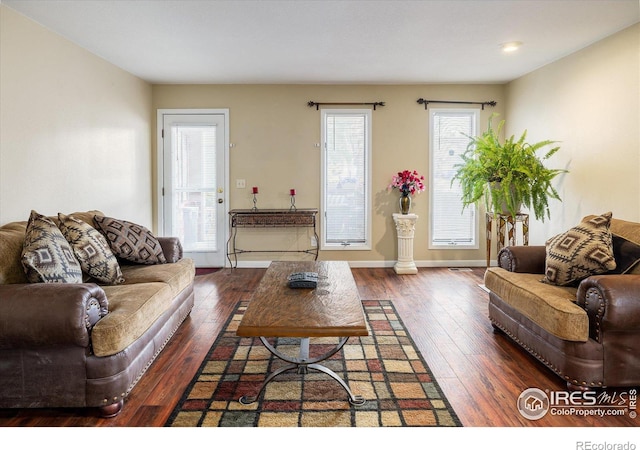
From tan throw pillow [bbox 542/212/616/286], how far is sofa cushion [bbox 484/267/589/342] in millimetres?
90

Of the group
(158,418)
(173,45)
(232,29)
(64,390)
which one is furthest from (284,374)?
(173,45)

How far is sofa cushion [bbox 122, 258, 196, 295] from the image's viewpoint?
2959 mm

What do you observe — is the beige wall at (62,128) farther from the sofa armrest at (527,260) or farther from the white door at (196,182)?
the sofa armrest at (527,260)

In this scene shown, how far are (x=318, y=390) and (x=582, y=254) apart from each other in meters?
1.84

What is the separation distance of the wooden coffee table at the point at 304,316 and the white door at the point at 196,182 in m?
3.01

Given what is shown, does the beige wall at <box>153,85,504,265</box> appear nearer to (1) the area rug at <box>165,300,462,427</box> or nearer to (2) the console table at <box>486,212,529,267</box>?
(2) the console table at <box>486,212,529,267</box>

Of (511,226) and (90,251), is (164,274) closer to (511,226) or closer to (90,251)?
(90,251)

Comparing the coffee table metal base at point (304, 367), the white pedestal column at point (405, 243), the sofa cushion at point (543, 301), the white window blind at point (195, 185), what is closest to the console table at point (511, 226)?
the white pedestal column at point (405, 243)

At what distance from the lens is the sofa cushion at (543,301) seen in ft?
7.12

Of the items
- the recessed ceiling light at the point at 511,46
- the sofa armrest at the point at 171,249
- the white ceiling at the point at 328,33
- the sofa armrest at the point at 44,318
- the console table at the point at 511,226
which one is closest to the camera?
the sofa armrest at the point at 44,318

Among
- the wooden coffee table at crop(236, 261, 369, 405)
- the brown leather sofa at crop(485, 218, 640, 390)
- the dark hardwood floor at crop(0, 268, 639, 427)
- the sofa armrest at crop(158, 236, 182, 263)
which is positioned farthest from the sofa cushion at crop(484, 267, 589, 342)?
the sofa armrest at crop(158, 236, 182, 263)

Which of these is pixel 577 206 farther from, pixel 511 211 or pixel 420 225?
pixel 420 225

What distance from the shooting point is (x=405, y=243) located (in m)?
5.41

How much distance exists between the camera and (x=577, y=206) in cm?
417
